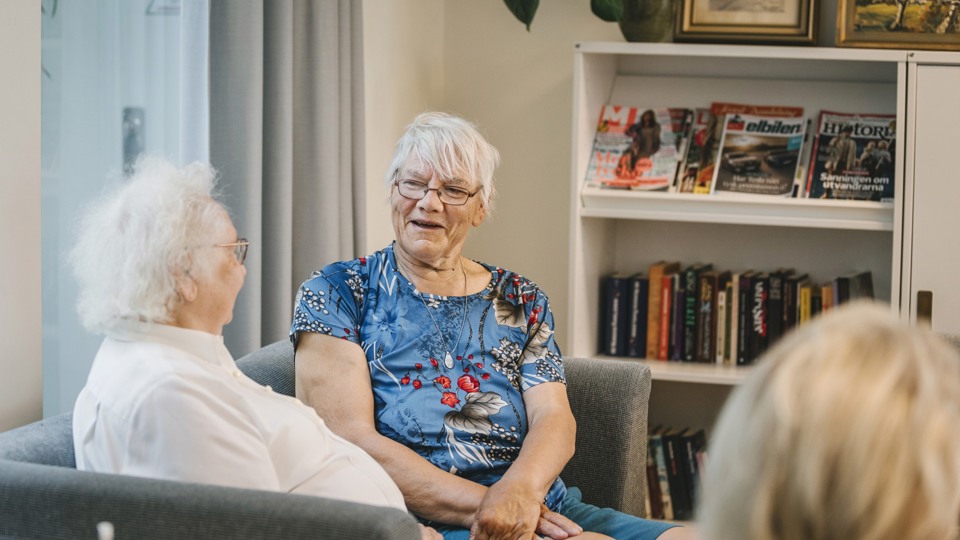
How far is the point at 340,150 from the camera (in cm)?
276

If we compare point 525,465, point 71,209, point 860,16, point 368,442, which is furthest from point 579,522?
point 860,16

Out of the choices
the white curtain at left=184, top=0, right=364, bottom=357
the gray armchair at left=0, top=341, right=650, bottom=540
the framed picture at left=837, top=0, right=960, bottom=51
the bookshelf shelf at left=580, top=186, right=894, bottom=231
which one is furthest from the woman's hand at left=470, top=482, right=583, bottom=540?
the framed picture at left=837, top=0, right=960, bottom=51

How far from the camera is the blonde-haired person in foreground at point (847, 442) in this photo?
77 cm

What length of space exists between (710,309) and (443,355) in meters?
1.38

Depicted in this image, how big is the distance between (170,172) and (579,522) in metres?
1.01

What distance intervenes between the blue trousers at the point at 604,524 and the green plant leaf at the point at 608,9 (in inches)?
58.3

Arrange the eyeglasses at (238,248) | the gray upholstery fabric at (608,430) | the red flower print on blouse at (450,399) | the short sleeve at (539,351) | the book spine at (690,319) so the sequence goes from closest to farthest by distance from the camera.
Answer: the eyeglasses at (238,248), the red flower print on blouse at (450,399), the short sleeve at (539,351), the gray upholstery fabric at (608,430), the book spine at (690,319)

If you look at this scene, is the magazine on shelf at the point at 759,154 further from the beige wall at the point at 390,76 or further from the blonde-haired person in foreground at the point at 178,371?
the blonde-haired person in foreground at the point at 178,371

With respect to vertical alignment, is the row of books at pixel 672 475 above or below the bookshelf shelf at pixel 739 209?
below

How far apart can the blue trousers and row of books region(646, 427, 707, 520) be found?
116 cm

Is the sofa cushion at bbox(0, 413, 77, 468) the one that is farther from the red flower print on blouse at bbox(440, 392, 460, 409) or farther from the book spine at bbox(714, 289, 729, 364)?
the book spine at bbox(714, 289, 729, 364)

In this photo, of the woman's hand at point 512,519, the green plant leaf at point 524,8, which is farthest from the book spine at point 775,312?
the woman's hand at point 512,519

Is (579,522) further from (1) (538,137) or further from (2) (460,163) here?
(1) (538,137)

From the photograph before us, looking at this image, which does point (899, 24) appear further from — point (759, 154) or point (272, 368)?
point (272, 368)
